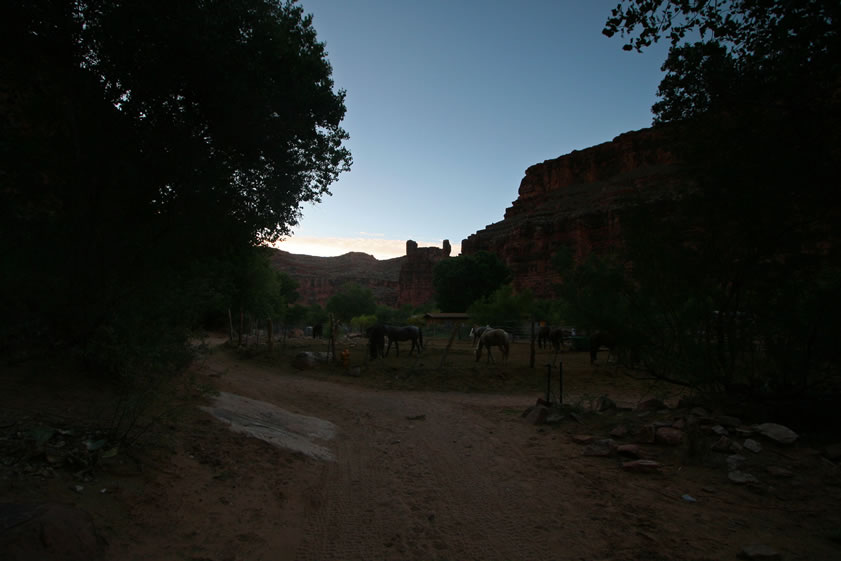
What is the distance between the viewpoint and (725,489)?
5098 millimetres

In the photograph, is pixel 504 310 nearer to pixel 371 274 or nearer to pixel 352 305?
pixel 352 305

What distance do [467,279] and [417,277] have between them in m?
66.2

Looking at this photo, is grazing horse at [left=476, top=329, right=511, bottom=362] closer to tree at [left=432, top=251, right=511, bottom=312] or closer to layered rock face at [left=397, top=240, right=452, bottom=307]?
tree at [left=432, top=251, right=511, bottom=312]

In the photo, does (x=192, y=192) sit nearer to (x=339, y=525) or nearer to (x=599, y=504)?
(x=339, y=525)

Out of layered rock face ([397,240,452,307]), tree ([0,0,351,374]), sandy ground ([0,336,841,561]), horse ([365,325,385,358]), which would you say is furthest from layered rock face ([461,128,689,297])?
sandy ground ([0,336,841,561])

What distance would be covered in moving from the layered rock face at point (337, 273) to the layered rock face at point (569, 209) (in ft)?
176

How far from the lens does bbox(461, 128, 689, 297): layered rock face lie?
7619 cm

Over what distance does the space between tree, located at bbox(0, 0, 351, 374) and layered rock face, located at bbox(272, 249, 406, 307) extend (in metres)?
123

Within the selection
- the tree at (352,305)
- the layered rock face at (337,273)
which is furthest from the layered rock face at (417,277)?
the tree at (352,305)

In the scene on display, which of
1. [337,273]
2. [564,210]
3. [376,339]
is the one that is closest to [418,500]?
[376,339]

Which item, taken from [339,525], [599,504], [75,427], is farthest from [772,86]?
[75,427]

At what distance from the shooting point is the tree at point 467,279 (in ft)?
207

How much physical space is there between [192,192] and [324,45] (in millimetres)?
4850

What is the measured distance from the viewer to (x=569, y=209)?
8512 centimetres
